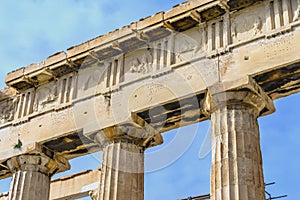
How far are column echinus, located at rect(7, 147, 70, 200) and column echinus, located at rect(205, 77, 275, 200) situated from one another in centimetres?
607

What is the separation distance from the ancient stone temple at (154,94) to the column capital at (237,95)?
28 mm

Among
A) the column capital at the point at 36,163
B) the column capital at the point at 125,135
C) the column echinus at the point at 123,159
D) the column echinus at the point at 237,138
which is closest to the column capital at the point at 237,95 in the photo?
the column echinus at the point at 237,138

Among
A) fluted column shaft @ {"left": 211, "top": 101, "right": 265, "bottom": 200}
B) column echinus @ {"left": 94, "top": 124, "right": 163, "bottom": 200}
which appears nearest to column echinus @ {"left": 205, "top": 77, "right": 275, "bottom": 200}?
fluted column shaft @ {"left": 211, "top": 101, "right": 265, "bottom": 200}

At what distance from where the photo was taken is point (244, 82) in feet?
56.3

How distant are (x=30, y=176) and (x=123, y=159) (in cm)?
353

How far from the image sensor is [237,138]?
16781 mm

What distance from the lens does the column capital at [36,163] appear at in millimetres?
21047

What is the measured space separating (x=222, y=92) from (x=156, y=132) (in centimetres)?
316

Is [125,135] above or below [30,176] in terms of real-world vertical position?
above

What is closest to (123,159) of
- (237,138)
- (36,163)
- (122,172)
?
(122,172)

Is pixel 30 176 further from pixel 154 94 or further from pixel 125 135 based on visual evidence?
pixel 154 94

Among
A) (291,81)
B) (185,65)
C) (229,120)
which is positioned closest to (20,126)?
(185,65)

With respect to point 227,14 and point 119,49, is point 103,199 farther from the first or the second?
point 227,14

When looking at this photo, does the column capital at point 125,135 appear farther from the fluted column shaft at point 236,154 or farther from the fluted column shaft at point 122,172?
the fluted column shaft at point 236,154
